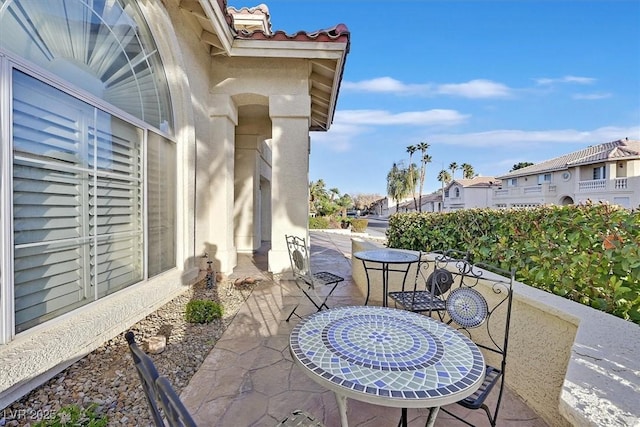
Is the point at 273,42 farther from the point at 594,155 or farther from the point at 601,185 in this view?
the point at 594,155

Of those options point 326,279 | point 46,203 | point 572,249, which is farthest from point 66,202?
point 572,249

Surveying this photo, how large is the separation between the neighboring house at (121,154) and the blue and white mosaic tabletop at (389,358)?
238 cm

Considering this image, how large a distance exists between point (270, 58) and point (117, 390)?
6169mm

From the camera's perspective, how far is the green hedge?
2482 millimetres

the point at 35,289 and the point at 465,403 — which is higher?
the point at 35,289

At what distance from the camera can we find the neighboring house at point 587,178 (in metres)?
20.3

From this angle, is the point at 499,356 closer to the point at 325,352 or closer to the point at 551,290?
the point at 551,290

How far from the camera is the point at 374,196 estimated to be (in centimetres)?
8612

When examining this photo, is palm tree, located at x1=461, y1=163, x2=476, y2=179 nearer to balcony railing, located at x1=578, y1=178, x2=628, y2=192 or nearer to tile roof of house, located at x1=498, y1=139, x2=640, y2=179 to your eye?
tile roof of house, located at x1=498, y1=139, x2=640, y2=179

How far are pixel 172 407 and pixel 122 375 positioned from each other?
2.58 metres

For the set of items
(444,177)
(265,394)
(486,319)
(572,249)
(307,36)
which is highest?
(444,177)

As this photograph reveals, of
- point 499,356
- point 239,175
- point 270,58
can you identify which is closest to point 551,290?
point 499,356

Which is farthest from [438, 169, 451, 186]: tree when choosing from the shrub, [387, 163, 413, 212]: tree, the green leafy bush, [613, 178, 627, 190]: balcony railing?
the green leafy bush

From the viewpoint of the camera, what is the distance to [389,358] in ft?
5.13
